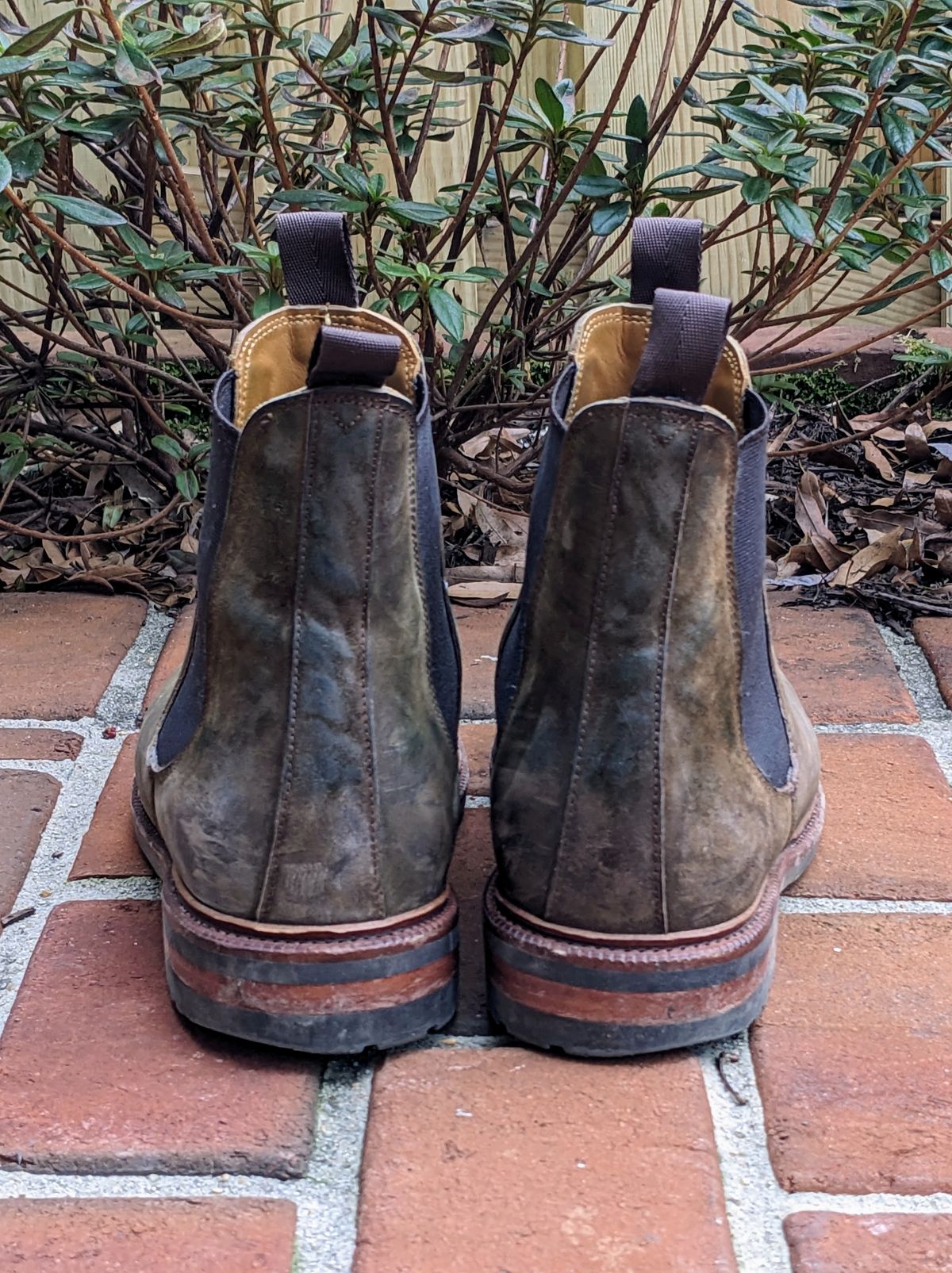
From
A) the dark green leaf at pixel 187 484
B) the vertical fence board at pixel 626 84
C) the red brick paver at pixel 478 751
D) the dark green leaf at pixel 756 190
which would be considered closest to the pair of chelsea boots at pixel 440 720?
the red brick paver at pixel 478 751

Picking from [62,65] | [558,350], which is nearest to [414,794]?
[62,65]

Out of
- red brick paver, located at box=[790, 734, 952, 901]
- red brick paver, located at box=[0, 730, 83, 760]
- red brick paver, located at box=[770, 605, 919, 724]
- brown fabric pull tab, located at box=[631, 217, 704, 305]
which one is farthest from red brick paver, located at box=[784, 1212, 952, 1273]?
red brick paver, located at box=[0, 730, 83, 760]

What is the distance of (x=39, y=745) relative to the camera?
1.46 meters

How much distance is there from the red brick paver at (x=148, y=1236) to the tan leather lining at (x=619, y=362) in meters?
0.58

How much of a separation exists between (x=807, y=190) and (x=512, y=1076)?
1.08m

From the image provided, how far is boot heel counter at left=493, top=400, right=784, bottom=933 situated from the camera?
0.84 meters

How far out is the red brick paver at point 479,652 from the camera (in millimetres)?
1556

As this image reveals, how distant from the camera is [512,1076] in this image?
929 millimetres

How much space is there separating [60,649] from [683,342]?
113 centimetres

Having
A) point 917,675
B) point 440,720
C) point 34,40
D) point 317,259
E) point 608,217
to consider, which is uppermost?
point 34,40

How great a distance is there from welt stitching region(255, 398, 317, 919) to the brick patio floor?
0.50ft

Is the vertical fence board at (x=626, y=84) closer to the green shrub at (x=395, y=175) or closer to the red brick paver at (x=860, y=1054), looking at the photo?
the green shrub at (x=395, y=175)

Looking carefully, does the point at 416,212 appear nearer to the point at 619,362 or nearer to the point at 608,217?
the point at 608,217

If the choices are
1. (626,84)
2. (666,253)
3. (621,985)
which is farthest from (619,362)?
(626,84)
